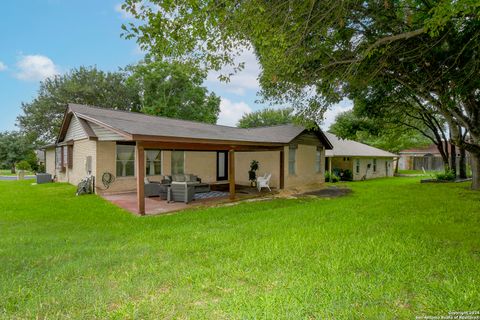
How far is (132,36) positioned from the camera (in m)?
4.37

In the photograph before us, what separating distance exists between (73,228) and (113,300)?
4153mm

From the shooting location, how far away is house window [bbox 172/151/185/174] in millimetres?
13784

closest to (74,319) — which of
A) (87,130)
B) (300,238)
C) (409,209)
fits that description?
(300,238)

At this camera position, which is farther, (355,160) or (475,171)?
(355,160)

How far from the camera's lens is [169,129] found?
30.5 feet

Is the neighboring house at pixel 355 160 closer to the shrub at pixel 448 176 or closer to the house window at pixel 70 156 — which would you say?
the shrub at pixel 448 176

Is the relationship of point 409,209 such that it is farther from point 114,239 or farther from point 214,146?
point 114,239

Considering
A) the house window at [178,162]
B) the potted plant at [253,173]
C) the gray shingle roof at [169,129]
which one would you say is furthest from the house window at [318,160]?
the house window at [178,162]

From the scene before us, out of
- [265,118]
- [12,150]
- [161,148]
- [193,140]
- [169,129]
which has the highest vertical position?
[265,118]

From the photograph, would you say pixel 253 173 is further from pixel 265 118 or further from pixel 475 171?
pixel 265 118

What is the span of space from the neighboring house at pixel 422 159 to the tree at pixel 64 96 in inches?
1323

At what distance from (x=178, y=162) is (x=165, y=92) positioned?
1800cm

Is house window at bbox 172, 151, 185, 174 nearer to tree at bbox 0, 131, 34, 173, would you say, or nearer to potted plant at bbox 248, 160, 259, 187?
potted plant at bbox 248, 160, 259, 187

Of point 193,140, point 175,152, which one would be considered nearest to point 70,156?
point 175,152
